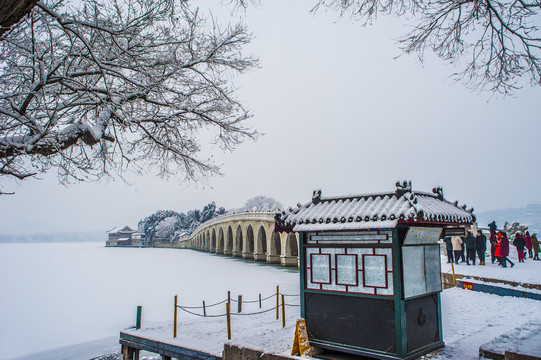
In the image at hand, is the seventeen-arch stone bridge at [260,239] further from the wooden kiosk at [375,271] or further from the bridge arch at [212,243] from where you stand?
the wooden kiosk at [375,271]

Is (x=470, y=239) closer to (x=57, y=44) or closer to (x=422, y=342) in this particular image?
(x=422, y=342)

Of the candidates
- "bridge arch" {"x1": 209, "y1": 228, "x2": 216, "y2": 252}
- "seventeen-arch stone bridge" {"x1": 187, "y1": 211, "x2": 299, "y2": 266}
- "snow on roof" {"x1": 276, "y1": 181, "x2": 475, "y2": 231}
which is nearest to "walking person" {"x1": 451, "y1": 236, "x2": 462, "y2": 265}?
"snow on roof" {"x1": 276, "y1": 181, "x2": 475, "y2": 231}

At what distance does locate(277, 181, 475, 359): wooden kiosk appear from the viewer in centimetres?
561

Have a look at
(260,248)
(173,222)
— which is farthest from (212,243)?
(173,222)

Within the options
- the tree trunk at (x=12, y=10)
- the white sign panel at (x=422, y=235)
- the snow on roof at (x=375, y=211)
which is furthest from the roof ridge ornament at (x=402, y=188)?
the tree trunk at (x=12, y=10)

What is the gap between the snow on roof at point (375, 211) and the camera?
551cm

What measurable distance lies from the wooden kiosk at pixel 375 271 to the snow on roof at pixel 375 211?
0.02 metres

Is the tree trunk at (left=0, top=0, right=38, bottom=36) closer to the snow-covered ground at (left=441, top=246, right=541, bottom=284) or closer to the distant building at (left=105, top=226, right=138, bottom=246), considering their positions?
the snow-covered ground at (left=441, top=246, right=541, bottom=284)

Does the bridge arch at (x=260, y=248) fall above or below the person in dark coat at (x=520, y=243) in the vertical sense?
below

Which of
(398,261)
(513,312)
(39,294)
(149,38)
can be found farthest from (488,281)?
(39,294)

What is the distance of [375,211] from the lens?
19.0ft

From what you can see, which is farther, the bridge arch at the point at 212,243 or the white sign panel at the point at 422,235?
the bridge arch at the point at 212,243

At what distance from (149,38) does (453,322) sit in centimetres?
839

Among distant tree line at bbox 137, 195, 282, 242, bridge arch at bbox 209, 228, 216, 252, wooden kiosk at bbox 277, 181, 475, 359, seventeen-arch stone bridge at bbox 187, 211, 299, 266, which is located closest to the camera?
wooden kiosk at bbox 277, 181, 475, 359
